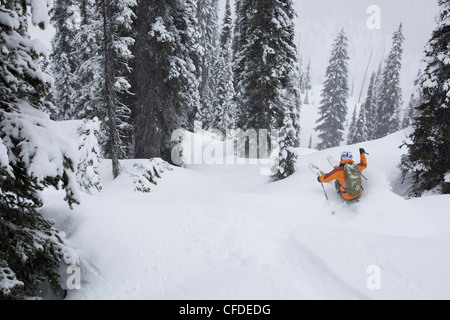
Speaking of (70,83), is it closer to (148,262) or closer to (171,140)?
(171,140)

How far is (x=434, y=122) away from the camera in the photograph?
10.0 meters

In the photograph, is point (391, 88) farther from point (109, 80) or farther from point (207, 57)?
point (109, 80)

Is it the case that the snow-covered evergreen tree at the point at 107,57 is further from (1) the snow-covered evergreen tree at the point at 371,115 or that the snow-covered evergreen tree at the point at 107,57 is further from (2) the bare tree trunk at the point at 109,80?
(1) the snow-covered evergreen tree at the point at 371,115

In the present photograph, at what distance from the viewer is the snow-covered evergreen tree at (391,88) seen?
44656 millimetres

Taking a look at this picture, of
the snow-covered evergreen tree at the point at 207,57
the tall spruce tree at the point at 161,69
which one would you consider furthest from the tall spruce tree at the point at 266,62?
the snow-covered evergreen tree at the point at 207,57

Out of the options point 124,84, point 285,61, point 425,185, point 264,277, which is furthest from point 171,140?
point 264,277

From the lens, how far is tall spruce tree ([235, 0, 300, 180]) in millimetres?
16453

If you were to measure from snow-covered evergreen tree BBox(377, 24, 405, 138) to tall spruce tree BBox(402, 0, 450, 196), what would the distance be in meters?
40.9

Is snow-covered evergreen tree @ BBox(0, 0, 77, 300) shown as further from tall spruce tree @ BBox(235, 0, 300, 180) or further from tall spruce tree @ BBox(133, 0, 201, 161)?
tall spruce tree @ BBox(235, 0, 300, 180)

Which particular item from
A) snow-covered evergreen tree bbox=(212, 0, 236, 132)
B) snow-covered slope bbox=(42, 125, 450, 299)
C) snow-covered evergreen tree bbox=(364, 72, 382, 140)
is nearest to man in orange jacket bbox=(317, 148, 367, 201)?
snow-covered slope bbox=(42, 125, 450, 299)

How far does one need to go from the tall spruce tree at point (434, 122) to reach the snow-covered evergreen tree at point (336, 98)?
3718cm

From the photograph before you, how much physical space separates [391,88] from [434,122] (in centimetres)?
4250

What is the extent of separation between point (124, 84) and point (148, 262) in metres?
10.6

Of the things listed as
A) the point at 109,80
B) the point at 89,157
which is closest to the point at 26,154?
the point at 89,157
